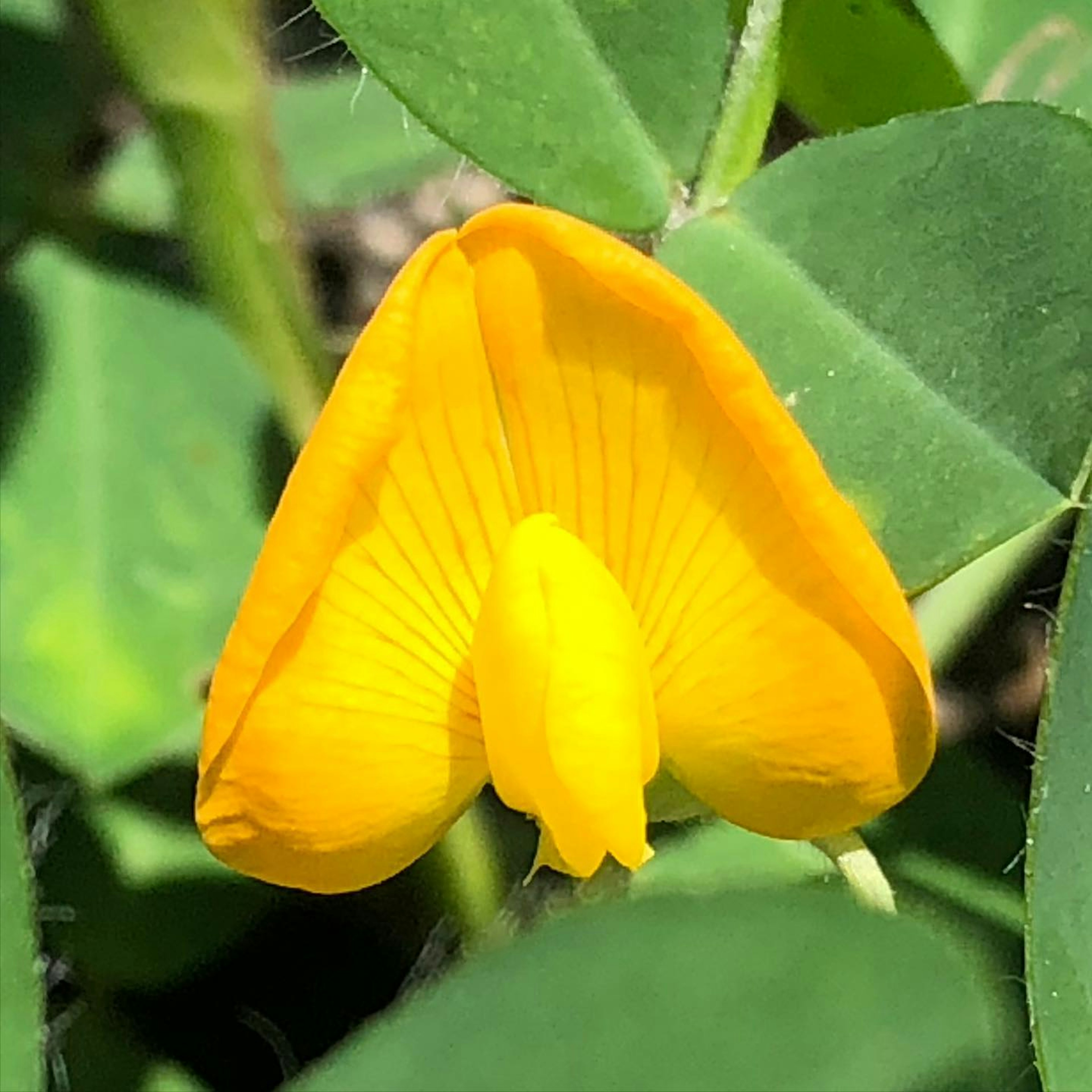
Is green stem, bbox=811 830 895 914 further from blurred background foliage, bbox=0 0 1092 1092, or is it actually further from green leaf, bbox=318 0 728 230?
green leaf, bbox=318 0 728 230

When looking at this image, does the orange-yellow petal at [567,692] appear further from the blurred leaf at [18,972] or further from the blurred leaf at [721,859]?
the blurred leaf at [721,859]

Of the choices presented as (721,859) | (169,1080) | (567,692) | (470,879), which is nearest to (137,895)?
(169,1080)

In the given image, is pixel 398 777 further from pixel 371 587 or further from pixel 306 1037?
pixel 306 1037

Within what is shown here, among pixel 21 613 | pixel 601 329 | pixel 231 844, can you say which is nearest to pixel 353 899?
pixel 21 613

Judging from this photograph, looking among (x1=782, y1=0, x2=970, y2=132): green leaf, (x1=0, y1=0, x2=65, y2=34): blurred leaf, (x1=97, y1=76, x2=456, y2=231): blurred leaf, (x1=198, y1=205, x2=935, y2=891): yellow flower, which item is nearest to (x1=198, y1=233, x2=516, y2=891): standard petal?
(x1=198, y1=205, x2=935, y2=891): yellow flower

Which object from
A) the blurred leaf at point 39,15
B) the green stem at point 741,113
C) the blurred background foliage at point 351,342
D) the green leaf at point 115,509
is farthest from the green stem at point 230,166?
the blurred leaf at point 39,15
